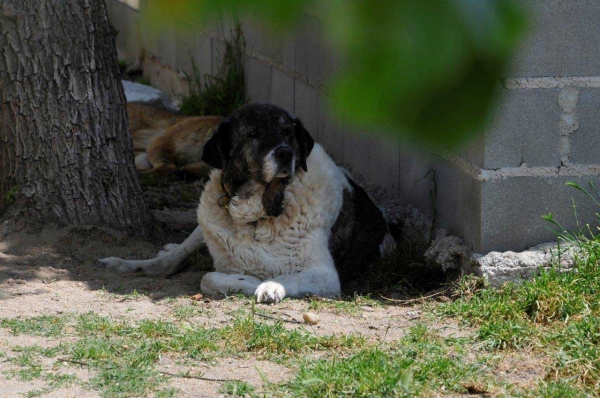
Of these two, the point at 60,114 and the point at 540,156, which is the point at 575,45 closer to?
the point at 540,156

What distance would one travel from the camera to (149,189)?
23.7 feet

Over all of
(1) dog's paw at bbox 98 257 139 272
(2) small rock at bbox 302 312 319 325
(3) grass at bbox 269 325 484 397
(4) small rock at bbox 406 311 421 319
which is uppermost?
(3) grass at bbox 269 325 484 397

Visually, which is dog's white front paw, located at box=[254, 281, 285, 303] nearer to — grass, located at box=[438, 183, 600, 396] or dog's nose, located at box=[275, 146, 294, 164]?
dog's nose, located at box=[275, 146, 294, 164]

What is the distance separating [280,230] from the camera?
4922 mm

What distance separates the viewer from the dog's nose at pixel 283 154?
475cm

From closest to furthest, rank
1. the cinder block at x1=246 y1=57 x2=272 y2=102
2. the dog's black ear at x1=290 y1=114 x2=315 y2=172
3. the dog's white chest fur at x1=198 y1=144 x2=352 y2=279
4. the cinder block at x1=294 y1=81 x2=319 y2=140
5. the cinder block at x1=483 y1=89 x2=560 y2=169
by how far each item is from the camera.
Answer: the cinder block at x1=483 y1=89 x2=560 y2=169 → the dog's white chest fur at x1=198 y1=144 x2=352 y2=279 → the dog's black ear at x1=290 y1=114 x2=315 y2=172 → the cinder block at x1=294 y1=81 x2=319 y2=140 → the cinder block at x1=246 y1=57 x2=272 y2=102

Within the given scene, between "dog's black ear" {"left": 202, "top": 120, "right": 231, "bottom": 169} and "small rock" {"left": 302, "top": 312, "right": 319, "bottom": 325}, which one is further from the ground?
"dog's black ear" {"left": 202, "top": 120, "right": 231, "bottom": 169}

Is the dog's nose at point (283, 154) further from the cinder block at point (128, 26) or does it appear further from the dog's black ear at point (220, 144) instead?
the cinder block at point (128, 26)

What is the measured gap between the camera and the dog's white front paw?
441 centimetres

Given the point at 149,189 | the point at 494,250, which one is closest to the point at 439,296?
the point at 494,250

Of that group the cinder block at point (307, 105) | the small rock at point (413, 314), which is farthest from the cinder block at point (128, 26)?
the small rock at point (413, 314)

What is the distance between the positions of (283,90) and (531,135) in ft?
11.2

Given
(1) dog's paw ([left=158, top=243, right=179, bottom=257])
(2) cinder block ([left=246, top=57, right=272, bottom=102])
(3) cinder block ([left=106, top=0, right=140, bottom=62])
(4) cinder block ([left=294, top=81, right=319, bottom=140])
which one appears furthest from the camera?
(2) cinder block ([left=246, top=57, right=272, bottom=102])

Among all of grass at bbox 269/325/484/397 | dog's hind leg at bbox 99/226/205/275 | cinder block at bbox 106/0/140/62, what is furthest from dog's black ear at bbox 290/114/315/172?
grass at bbox 269/325/484/397
